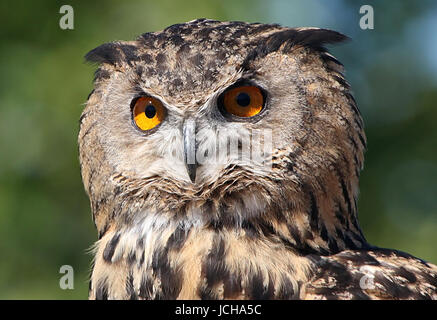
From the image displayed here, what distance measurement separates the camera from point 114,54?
2.54 m

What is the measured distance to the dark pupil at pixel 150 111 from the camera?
240 cm

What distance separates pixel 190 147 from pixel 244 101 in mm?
265

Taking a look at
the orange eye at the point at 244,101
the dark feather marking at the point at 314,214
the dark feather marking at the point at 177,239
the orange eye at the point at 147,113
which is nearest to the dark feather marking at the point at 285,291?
the dark feather marking at the point at 314,214

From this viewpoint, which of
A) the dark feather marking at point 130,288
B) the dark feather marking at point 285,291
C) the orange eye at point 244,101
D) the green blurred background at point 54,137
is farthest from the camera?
the green blurred background at point 54,137

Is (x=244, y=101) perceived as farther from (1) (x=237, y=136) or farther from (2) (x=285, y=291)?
(2) (x=285, y=291)

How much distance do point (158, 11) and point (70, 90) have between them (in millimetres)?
1046

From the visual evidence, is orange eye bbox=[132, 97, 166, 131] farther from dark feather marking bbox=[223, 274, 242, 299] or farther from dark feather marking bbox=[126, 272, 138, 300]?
dark feather marking bbox=[223, 274, 242, 299]

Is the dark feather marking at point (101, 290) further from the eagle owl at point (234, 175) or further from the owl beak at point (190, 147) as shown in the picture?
the owl beak at point (190, 147)

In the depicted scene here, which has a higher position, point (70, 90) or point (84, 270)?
point (70, 90)

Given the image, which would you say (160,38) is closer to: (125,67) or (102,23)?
(125,67)

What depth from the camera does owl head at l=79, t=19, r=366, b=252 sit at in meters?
2.26

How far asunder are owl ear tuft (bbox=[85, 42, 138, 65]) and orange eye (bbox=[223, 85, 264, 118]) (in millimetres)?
412
